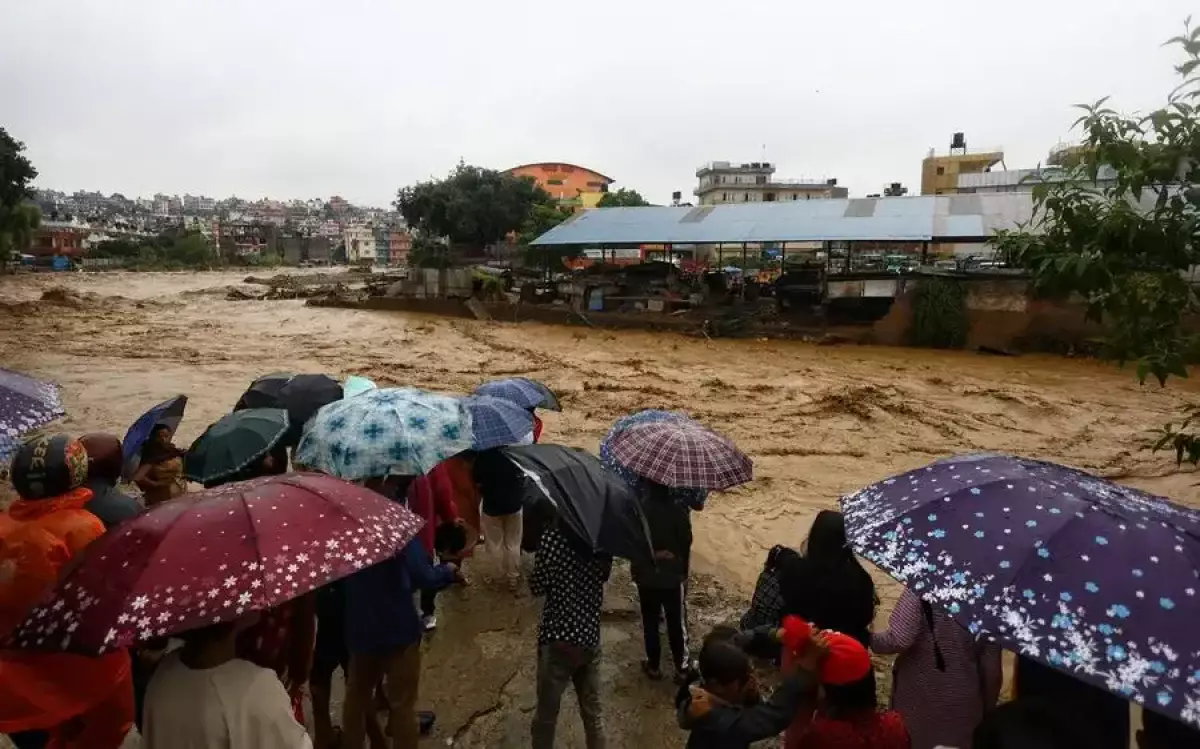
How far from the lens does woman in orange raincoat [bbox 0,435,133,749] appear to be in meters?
1.95

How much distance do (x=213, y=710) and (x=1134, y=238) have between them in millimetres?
3315

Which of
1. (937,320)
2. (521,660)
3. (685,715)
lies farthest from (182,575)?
(937,320)

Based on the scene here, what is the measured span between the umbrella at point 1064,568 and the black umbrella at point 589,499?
A: 0.85 m

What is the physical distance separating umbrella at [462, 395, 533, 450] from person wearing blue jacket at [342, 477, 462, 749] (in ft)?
3.78

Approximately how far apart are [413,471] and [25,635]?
162 cm

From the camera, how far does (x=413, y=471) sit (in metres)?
3.31

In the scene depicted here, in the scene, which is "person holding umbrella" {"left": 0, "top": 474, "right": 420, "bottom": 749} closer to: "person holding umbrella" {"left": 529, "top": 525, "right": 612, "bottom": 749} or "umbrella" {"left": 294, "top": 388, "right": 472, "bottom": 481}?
"person holding umbrella" {"left": 529, "top": 525, "right": 612, "bottom": 749}

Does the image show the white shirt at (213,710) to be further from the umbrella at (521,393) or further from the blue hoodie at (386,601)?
the umbrella at (521,393)

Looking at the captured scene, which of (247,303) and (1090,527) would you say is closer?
(1090,527)

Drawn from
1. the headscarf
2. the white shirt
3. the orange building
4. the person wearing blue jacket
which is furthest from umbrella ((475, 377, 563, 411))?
the orange building

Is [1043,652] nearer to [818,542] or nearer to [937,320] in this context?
[818,542]

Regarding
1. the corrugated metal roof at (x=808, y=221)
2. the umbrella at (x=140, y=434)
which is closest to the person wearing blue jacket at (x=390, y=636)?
the umbrella at (x=140, y=434)

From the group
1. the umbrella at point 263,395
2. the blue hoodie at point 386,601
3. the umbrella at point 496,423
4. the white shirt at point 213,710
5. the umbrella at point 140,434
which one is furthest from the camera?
the umbrella at point 263,395

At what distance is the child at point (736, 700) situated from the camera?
2184 mm
